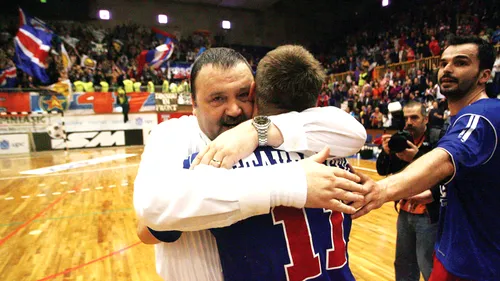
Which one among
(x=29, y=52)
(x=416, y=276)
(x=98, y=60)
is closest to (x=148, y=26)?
(x=98, y=60)

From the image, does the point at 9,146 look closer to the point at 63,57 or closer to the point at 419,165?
the point at 63,57

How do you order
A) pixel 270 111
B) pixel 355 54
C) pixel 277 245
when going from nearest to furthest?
pixel 277 245
pixel 270 111
pixel 355 54

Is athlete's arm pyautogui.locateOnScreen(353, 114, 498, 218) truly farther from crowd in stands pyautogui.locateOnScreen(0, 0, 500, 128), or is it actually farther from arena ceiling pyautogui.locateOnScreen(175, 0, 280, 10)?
arena ceiling pyautogui.locateOnScreen(175, 0, 280, 10)

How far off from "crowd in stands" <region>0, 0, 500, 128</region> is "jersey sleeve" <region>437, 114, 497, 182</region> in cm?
936

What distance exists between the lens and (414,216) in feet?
8.18

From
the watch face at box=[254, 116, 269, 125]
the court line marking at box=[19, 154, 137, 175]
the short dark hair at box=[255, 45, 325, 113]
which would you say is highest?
the short dark hair at box=[255, 45, 325, 113]

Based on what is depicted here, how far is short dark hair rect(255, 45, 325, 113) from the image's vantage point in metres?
1.01

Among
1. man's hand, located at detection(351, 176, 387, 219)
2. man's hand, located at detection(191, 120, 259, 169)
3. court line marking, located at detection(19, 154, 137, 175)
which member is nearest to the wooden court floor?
court line marking, located at detection(19, 154, 137, 175)

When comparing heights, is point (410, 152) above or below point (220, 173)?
below

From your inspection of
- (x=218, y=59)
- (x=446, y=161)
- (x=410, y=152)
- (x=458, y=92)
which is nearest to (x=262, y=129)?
(x=218, y=59)

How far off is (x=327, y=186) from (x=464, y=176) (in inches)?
38.1

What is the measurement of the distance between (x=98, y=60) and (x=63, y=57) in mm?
3161

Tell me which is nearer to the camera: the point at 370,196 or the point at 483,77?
the point at 370,196

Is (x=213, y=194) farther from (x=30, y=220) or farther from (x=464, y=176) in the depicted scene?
(x=30, y=220)
